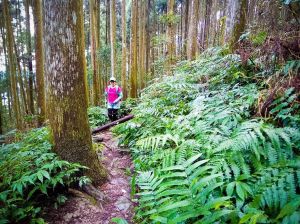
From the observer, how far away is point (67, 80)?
354cm

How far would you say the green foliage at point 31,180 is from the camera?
2.80m

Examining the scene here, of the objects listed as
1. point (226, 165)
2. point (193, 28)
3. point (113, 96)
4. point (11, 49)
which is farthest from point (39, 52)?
point (226, 165)

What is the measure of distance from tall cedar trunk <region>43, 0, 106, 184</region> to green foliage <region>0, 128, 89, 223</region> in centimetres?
27

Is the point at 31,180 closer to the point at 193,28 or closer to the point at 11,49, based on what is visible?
the point at 193,28

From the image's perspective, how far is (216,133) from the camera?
318 cm

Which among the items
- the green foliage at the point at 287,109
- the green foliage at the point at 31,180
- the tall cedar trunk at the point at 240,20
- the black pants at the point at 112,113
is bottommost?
the black pants at the point at 112,113

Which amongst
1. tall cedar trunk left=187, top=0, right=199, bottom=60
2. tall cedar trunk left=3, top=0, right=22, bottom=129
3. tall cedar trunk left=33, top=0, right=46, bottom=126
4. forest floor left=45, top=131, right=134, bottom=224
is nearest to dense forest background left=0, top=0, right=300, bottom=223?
forest floor left=45, top=131, right=134, bottom=224

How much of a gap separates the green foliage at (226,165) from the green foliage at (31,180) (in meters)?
1.14

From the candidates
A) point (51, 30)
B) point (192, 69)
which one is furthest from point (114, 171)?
point (192, 69)

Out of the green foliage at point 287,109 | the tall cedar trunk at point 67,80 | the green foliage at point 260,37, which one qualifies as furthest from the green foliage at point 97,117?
the green foliage at point 287,109

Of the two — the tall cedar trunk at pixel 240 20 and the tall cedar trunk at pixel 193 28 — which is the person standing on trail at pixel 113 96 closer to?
the tall cedar trunk at pixel 193 28

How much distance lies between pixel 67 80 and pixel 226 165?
8.42ft

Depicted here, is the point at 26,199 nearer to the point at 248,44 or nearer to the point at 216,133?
the point at 216,133

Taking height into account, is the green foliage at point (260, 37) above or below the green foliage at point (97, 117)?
above
